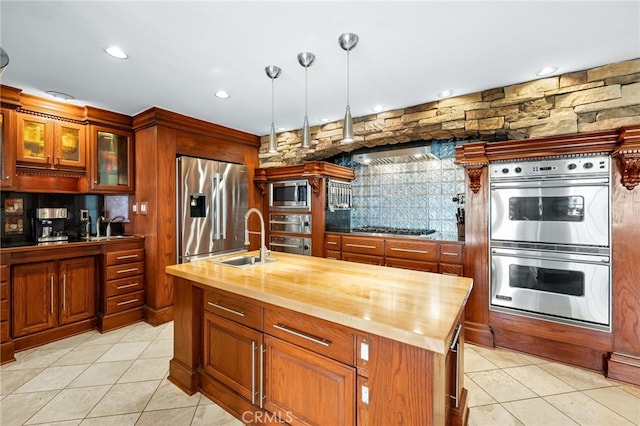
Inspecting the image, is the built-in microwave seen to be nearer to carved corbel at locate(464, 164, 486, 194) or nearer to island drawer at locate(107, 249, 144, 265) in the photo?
island drawer at locate(107, 249, 144, 265)

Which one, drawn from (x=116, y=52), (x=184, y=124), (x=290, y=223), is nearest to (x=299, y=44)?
(x=116, y=52)

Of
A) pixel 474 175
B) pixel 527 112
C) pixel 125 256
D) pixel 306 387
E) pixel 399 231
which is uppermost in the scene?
pixel 527 112

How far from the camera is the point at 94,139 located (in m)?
3.34

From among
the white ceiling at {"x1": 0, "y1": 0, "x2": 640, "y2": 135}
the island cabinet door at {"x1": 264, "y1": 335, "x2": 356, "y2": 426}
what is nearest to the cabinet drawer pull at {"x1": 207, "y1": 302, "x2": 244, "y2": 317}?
the island cabinet door at {"x1": 264, "y1": 335, "x2": 356, "y2": 426}

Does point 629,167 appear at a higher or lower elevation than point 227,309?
higher

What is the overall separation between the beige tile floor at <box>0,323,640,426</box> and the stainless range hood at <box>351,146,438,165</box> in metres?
2.11

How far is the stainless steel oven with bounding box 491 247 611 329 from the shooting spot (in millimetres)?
2312

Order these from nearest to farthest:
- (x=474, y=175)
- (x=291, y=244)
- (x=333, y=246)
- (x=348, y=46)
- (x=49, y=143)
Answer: (x=348, y=46) < (x=474, y=175) < (x=49, y=143) < (x=333, y=246) < (x=291, y=244)

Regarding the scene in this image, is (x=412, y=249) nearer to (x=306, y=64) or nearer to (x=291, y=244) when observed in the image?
(x=291, y=244)

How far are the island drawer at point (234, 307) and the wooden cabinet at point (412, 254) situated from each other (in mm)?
2035

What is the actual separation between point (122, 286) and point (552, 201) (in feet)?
14.7

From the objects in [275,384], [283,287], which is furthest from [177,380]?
[283,287]

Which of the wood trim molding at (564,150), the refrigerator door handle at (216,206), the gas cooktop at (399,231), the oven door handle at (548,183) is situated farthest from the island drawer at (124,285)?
the oven door handle at (548,183)

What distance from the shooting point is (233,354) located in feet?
5.97
